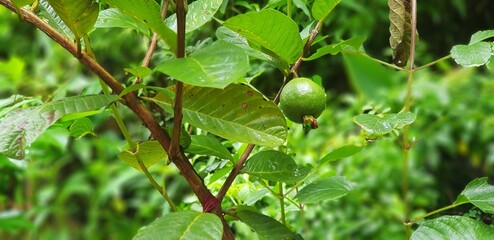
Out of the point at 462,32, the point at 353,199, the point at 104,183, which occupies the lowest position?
the point at 104,183

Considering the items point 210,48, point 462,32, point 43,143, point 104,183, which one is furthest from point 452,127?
point 210,48

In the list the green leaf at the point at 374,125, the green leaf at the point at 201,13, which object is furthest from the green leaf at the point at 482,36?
the green leaf at the point at 201,13

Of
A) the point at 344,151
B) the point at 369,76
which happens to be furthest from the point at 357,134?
the point at 344,151

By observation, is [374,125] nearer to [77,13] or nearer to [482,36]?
[482,36]

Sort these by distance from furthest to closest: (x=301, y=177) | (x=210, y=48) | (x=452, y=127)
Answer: (x=452, y=127)
(x=301, y=177)
(x=210, y=48)

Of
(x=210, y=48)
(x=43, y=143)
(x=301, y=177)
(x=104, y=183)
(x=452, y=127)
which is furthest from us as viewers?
(x=104, y=183)

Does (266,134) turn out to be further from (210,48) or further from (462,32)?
(462,32)

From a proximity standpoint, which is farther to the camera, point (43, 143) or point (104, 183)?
point (104, 183)

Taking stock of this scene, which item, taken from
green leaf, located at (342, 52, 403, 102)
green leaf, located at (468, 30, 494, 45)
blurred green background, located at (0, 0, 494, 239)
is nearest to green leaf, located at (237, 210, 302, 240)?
green leaf, located at (468, 30, 494, 45)
